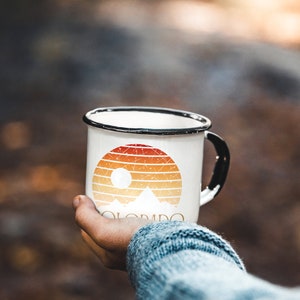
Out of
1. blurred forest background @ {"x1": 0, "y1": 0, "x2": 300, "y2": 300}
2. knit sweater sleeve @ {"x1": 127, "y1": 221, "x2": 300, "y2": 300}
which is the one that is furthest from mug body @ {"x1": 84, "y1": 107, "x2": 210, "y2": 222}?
blurred forest background @ {"x1": 0, "y1": 0, "x2": 300, "y2": 300}

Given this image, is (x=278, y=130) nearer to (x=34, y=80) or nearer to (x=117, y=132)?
(x=34, y=80)

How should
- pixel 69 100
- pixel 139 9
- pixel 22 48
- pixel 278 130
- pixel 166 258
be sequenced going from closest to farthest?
pixel 166 258 → pixel 278 130 → pixel 69 100 → pixel 22 48 → pixel 139 9

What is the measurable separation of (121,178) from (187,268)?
32 centimetres

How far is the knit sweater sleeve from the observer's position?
2.16 ft

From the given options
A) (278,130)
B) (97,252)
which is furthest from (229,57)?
(97,252)

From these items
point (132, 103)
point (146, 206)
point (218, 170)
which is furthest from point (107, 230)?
point (132, 103)

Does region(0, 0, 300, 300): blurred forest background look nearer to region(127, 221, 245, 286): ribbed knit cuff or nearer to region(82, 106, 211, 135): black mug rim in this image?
region(82, 106, 211, 135): black mug rim

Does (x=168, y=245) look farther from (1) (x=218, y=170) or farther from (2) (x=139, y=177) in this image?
(1) (x=218, y=170)

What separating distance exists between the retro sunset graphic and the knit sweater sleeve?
0.12 metres

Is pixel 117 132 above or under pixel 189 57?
above

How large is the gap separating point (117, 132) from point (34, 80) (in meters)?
3.60

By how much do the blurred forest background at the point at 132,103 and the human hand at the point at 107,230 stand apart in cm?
152

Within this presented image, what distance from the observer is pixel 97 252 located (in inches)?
44.5

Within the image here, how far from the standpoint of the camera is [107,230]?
104 centimetres
